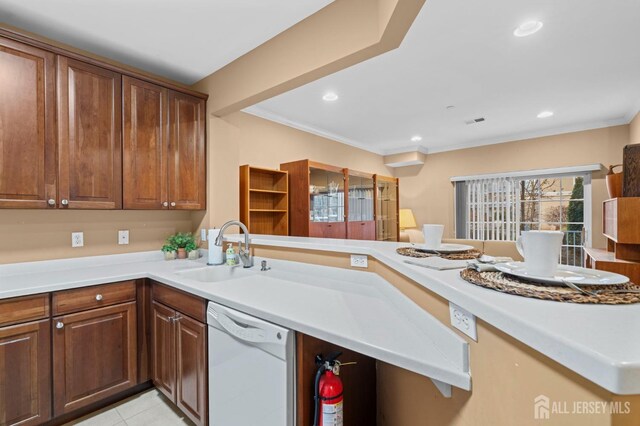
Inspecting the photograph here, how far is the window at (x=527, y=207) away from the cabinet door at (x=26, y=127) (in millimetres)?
5534

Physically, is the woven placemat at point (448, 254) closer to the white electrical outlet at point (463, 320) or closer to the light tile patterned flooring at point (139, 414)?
the white electrical outlet at point (463, 320)

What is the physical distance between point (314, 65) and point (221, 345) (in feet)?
5.49

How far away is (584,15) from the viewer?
1938 millimetres

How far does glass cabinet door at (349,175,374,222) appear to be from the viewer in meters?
4.29

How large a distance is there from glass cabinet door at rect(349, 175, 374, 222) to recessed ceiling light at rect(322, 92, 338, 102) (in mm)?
1234

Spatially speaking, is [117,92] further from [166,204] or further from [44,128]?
[166,204]

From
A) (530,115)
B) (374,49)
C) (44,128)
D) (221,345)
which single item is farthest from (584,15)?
(44,128)

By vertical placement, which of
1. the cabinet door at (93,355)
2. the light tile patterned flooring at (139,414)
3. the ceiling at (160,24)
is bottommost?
the light tile patterned flooring at (139,414)

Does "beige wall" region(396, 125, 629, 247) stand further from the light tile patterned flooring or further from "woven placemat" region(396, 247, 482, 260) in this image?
the light tile patterned flooring

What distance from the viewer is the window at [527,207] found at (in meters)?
4.45

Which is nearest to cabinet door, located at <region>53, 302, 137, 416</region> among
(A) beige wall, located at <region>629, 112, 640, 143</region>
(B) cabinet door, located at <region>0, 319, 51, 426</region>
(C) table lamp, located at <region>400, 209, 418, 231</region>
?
(B) cabinet door, located at <region>0, 319, 51, 426</region>

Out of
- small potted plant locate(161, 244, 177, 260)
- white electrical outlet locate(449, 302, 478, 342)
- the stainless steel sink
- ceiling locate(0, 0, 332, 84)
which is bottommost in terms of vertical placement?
the stainless steel sink

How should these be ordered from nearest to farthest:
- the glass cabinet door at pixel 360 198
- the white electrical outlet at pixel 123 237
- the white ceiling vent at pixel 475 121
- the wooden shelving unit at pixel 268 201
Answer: the white electrical outlet at pixel 123 237 → the wooden shelving unit at pixel 268 201 → the white ceiling vent at pixel 475 121 → the glass cabinet door at pixel 360 198

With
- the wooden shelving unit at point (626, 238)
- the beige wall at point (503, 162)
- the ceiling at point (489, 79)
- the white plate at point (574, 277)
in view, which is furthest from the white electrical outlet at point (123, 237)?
the beige wall at point (503, 162)
